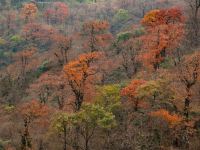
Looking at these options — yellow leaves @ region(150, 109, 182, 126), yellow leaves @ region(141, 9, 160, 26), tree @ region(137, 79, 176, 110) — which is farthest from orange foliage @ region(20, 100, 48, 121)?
yellow leaves @ region(141, 9, 160, 26)

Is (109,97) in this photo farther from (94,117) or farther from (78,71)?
(78,71)

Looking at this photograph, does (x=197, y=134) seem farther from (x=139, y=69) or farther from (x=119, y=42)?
(x=119, y=42)

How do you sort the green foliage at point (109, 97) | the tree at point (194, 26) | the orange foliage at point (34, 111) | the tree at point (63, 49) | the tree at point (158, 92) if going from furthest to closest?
the tree at point (63, 49)
the tree at point (194, 26)
the orange foliage at point (34, 111)
the green foliage at point (109, 97)
the tree at point (158, 92)

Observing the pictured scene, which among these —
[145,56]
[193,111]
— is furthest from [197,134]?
[145,56]

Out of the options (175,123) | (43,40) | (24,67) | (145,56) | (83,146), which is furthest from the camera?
(43,40)

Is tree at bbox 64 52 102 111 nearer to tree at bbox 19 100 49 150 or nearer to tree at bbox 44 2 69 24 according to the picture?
tree at bbox 19 100 49 150

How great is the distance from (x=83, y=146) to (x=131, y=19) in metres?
53.4

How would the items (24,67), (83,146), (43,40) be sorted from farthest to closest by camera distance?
(43,40) → (24,67) → (83,146)

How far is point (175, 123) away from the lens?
46781 mm

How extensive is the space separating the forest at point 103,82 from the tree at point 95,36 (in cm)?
21

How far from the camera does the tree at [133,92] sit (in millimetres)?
53106

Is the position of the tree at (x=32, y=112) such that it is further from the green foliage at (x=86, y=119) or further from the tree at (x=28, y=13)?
the tree at (x=28, y=13)

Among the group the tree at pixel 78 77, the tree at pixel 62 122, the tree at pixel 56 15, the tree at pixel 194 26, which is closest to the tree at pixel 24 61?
the tree at pixel 78 77

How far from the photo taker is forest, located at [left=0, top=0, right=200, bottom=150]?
48.3 meters
